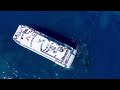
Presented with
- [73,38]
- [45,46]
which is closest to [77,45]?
[73,38]

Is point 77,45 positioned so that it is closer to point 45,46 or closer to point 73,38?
point 73,38

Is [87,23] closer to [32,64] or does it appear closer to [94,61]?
[94,61]
